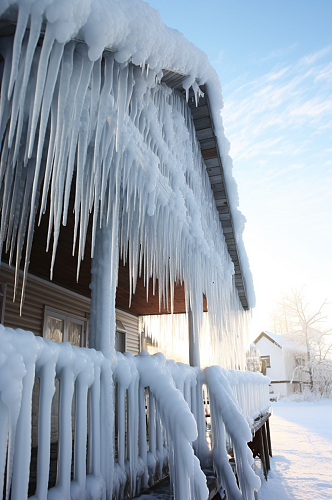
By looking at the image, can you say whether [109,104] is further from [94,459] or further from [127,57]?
[94,459]

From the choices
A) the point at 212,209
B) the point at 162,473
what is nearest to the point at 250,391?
the point at 212,209

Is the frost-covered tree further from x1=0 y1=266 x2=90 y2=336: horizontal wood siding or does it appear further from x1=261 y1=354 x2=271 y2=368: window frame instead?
x1=0 y1=266 x2=90 y2=336: horizontal wood siding

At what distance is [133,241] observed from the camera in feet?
13.8

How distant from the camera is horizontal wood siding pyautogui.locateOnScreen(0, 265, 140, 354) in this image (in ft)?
20.9

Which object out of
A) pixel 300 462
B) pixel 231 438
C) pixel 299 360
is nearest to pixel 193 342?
pixel 231 438

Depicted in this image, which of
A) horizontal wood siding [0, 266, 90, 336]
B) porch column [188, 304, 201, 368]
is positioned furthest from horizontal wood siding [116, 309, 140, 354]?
porch column [188, 304, 201, 368]

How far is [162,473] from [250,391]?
13.4 ft

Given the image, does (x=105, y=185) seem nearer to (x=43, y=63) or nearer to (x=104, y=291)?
(x=104, y=291)

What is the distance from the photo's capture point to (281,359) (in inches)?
1315

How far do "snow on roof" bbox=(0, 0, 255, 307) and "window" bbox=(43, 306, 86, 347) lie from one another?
5798 millimetres

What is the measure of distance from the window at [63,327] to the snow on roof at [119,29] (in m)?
5.80

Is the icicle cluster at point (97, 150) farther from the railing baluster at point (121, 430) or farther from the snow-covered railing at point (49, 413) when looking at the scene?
the railing baluster at point (121, 430)

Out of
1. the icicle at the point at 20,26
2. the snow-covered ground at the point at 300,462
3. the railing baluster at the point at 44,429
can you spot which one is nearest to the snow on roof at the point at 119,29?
the icicle at the point at 20,26

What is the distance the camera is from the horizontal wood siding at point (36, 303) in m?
6.36
